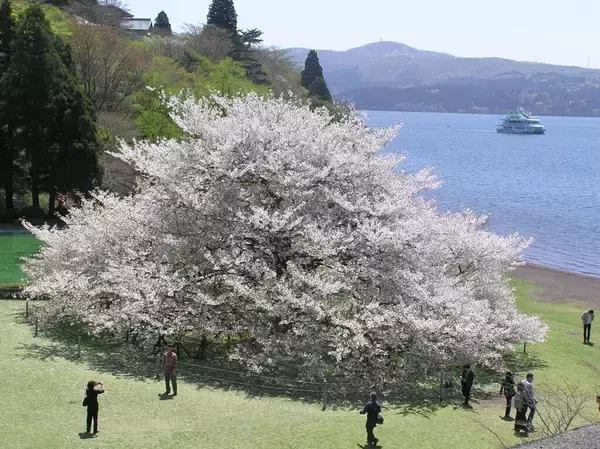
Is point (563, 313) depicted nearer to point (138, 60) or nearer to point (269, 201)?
point (269, 201)

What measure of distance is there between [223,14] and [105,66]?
114 ft

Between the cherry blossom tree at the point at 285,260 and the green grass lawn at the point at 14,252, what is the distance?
7.03 m

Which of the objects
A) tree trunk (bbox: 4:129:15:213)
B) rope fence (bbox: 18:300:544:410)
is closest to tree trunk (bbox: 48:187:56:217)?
tree trunk (bbox: 4:129:15:213)

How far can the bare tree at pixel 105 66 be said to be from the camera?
47969 millimetres

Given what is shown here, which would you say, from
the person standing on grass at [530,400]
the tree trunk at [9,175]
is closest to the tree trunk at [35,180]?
the tree trunk at [9,175]

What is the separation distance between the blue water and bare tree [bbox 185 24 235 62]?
21340 millimetres

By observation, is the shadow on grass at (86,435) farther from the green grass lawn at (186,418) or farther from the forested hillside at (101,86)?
the forested hillside at (101,86)

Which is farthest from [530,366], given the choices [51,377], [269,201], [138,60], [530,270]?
[138,60]

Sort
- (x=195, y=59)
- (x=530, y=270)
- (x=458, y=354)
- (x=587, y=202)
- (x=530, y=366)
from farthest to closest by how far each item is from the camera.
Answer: (x=587, y=202), (x=195, y=59), (x=530, y=270), (x=530, y=366), (x=458, y=354)

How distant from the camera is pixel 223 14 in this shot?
263ft

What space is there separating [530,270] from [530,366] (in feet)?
80.9

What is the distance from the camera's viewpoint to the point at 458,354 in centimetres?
1872

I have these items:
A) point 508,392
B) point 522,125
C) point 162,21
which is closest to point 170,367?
point 508,392

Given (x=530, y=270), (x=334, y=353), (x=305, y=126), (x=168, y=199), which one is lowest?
(x=530, y=270)
